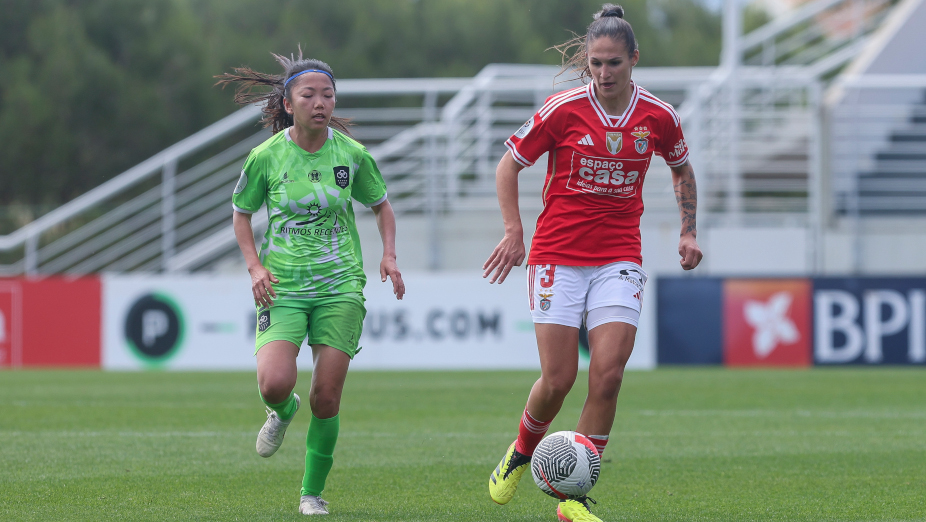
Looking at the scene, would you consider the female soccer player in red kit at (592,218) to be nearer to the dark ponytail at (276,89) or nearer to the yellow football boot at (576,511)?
the yellow football boot at (576,511)

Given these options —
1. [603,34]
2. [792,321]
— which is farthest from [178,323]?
[603,34]

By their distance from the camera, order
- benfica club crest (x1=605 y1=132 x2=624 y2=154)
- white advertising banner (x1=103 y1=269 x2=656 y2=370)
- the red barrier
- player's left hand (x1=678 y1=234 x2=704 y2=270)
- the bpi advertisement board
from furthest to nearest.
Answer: the red barrier, white advertising banner (x1=103 y1=269 x2=656 y2=370), the bpi advertisement board, player's left hand (x1=678 y1=234 x2=704 y2=270), benfica club crest (x1=605 y1=132 x2=624 y2=154)

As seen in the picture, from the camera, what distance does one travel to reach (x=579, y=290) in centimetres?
519

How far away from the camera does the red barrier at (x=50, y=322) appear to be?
16.0 m

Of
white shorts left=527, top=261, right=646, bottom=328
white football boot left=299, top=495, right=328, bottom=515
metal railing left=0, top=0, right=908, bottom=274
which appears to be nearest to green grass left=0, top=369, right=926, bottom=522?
white football boot left=299, top=495, right=328, bottom=515

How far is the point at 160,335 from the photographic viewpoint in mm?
15867

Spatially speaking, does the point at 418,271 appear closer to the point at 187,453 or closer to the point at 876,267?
the point at 876,267

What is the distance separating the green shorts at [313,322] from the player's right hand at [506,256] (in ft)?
2.34

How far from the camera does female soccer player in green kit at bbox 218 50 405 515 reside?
5.32 m

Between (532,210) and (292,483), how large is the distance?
12.7 meters

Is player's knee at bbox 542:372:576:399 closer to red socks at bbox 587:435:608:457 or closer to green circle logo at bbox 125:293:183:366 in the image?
red socks at bbox 587:435:608:457

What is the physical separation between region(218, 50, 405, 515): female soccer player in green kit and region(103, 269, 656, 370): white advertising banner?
9.70 meters

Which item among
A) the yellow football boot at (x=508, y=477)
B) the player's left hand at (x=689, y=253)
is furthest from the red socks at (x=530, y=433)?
the player's left hand at (x=689, y=253)

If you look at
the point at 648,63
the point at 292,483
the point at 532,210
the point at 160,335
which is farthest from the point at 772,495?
the point at 648,63
